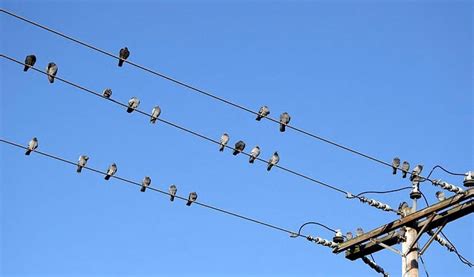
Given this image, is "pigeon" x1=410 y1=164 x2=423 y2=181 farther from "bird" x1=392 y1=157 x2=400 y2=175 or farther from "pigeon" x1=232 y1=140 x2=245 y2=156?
"pigeon" x1=232 y1=140 x2=245 y2=156

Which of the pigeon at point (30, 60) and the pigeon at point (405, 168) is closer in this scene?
the pigeon at point (30, 60)

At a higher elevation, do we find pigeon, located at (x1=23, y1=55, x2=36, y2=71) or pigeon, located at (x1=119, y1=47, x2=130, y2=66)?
pigeon, located at (x1=119, y1=47, x2=130, y2=66)

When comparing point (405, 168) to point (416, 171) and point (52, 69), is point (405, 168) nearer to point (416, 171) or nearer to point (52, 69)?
point (416, 171)

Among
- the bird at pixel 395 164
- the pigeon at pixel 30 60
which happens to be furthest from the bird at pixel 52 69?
the bird at pixel 395 164

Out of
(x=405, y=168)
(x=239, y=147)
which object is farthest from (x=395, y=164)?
(x=239, y=147)

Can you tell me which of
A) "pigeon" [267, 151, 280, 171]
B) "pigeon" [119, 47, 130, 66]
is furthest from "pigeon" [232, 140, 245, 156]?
"pigeon" [119, 47, 130, 66]

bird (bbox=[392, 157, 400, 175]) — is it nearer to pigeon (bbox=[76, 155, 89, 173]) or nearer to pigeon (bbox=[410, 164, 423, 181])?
pigeon (bbox=[410, 164, 423, 181])

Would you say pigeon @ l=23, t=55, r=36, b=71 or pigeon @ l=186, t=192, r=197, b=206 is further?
pigeon @ l=186, t=192, r=197, b=206

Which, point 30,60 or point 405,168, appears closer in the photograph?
point 30,60

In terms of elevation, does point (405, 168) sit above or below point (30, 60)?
above

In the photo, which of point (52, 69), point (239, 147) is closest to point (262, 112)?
point (239, 147)

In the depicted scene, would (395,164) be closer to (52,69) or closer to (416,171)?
(416,171)

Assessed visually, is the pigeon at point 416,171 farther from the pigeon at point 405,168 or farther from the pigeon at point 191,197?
the pigeon at point 191,197

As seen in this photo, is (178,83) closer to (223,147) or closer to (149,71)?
(149,71)
